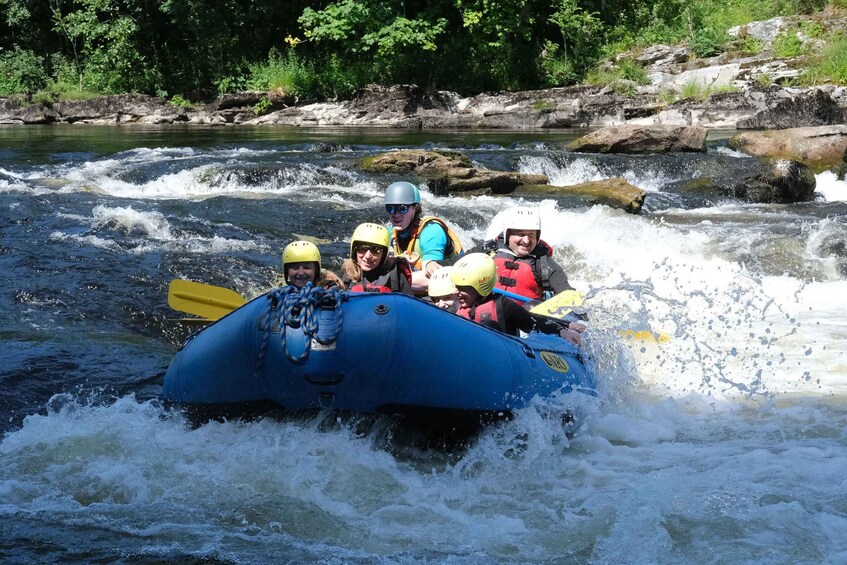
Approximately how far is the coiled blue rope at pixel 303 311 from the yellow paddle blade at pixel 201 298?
182 centimetres

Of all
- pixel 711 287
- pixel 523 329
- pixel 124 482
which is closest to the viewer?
pixel 124 482

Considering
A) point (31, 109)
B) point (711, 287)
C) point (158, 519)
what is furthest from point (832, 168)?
point (31, 109)

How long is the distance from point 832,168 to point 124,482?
37.2 feet

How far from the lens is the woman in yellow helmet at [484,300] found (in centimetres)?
458

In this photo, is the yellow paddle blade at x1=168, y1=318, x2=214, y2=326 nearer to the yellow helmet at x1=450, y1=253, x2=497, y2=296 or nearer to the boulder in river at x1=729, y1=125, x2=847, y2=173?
the yellow helmet at x1=450, y1=253, x2=497, y2=296

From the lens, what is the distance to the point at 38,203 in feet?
32.1

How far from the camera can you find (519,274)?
5.77 metres

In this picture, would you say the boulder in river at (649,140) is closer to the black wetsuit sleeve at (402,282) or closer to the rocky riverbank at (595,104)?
the rocky riverbank at (595,104)

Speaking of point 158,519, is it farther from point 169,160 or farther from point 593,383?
point 169,160

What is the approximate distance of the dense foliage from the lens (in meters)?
23.3

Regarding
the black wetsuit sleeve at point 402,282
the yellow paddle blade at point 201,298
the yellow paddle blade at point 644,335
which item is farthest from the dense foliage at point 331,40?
the black wetsuit sleeve at point 402,282

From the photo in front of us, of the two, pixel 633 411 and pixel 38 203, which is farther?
pixel 38 203

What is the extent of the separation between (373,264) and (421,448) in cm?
129

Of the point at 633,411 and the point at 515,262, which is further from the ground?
the point at 515,262
